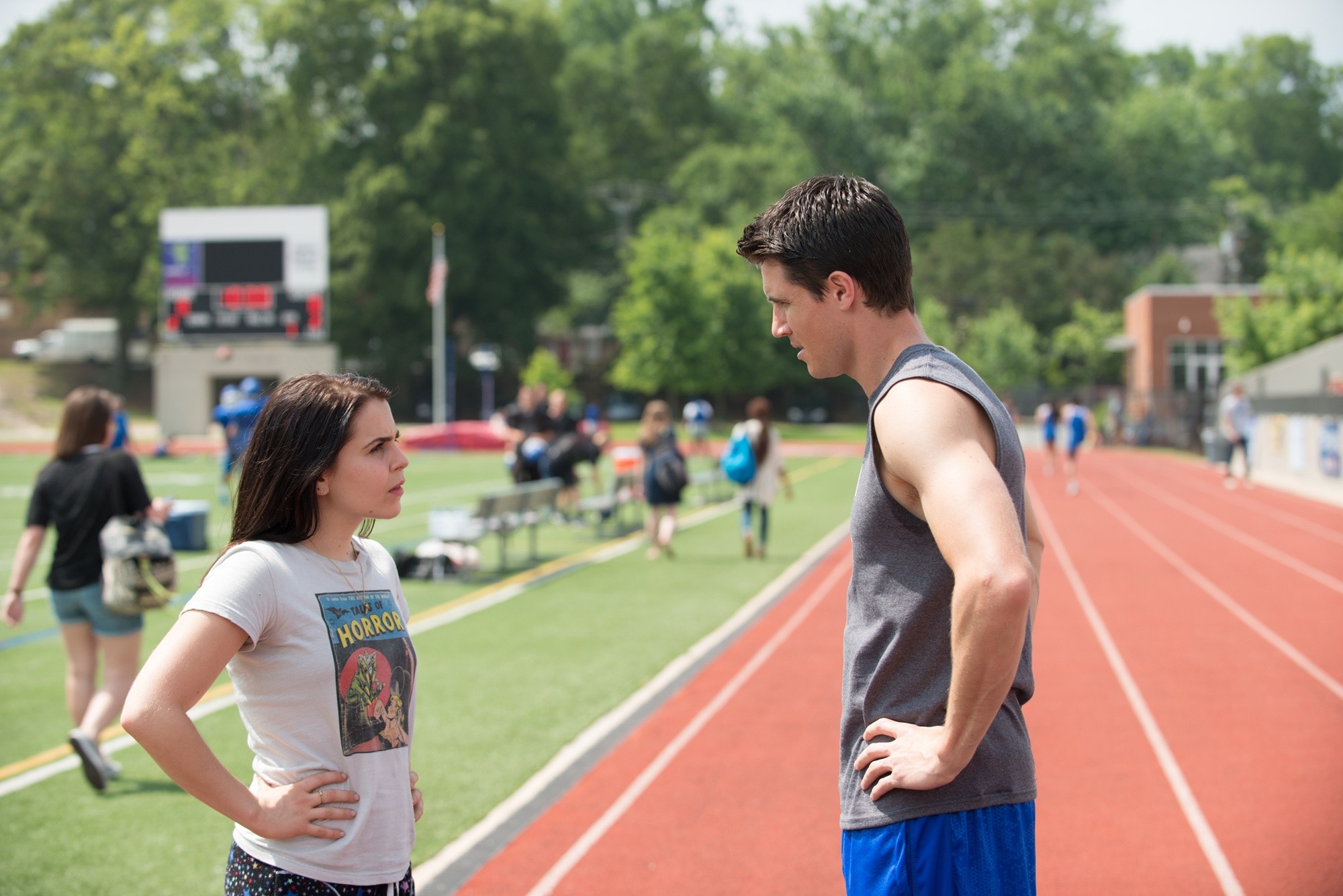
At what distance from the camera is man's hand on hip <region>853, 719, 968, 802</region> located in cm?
188

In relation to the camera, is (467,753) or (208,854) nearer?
(208,854)

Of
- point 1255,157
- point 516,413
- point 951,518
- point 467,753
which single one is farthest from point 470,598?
point 1255,157

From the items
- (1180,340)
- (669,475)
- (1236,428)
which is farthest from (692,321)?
(669,475)

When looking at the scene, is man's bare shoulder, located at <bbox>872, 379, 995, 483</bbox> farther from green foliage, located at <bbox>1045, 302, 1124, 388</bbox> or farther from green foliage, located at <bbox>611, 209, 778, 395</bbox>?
green foliage, located at <bbox>1045, 302, 1124, 388</bbox>

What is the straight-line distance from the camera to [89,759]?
5457 mm

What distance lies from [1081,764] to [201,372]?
44.6 meters

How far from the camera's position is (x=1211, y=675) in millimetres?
8234

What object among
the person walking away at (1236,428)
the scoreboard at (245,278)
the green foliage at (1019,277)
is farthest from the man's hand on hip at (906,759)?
the green foliage at (1019,277)

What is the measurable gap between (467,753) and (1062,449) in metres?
34.9

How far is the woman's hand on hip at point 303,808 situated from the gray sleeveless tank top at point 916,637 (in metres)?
0.96

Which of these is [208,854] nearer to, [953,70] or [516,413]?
[516,413]

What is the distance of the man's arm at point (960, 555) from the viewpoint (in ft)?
5.82

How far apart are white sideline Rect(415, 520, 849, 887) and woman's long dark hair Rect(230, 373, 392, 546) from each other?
2471 millimetres

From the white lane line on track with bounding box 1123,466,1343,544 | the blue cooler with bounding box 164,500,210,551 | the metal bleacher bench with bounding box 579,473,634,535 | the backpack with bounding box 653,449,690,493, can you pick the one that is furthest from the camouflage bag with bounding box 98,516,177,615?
the white lane line on track with bounding box 1123,466,1343,544
